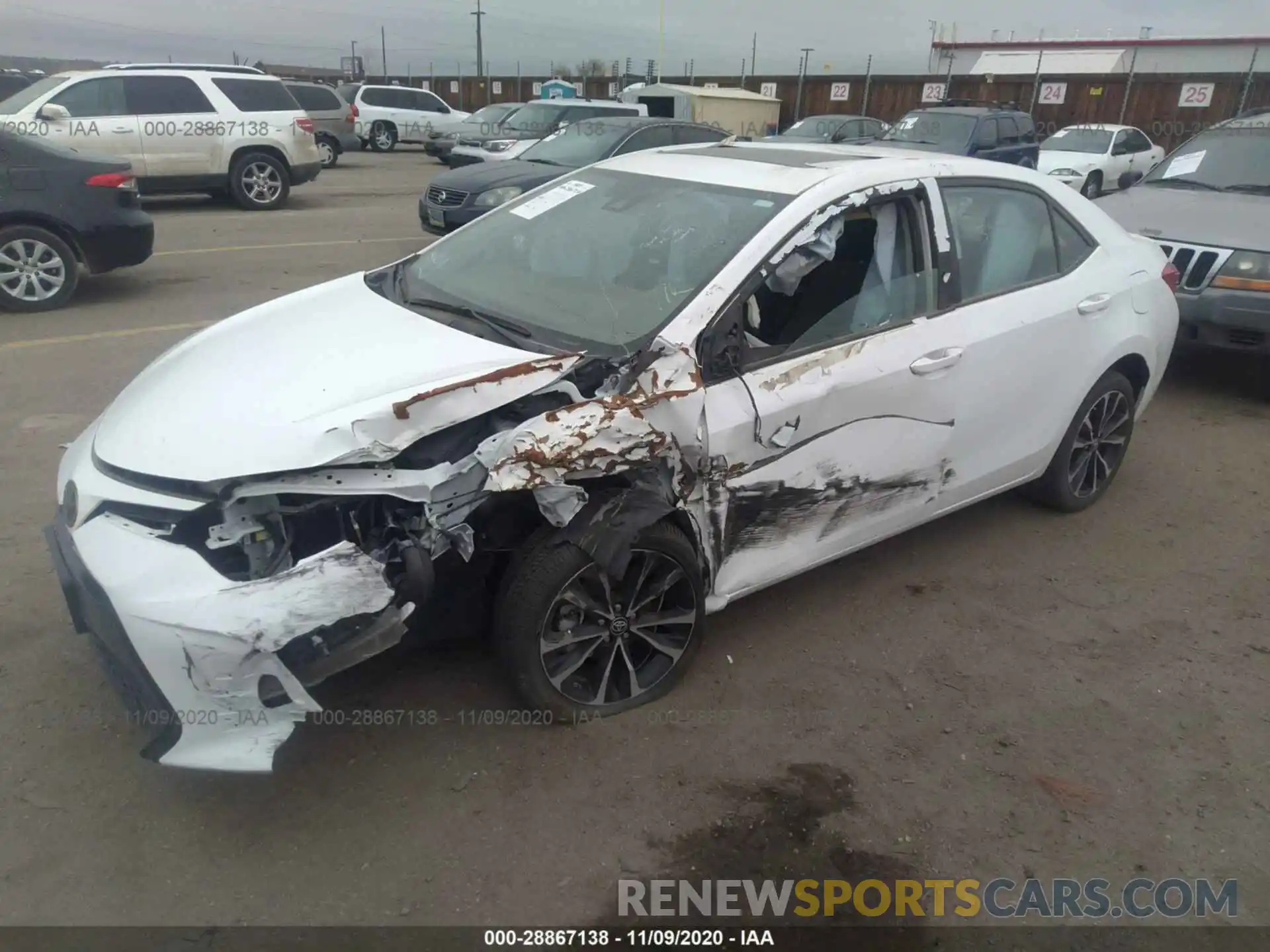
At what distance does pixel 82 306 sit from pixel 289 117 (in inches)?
250

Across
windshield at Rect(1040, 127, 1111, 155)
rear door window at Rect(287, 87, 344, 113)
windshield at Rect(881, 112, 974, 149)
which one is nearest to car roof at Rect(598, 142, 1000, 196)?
windshield at Rect(881, 112, 974, 149)

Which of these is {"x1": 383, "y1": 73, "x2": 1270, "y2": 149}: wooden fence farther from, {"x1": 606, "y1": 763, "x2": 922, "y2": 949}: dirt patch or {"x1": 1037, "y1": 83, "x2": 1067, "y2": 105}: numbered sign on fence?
{"x1": 606, "y1": 763, "x2": 922, "y2": 949}: dirt patch

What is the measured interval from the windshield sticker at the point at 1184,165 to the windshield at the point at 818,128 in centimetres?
1255

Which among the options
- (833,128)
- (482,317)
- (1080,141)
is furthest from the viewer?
(833,128)

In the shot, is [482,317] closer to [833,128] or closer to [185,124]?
[185,124]

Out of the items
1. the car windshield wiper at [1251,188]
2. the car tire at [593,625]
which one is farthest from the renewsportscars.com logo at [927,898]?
the car windshield wiper at [1251,188]

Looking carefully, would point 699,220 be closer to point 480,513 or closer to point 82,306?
point 480,513

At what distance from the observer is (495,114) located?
18.5m

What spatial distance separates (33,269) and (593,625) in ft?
22.6

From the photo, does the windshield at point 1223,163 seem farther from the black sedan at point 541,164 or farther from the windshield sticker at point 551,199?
the windshield sticker at point 551,199

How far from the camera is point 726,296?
121 inches

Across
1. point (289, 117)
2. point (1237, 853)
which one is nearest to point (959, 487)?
point (1237, 853)

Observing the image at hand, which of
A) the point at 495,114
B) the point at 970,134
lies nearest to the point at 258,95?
the point at 495,114

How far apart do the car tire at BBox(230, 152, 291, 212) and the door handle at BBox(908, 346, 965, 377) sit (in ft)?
39.5
